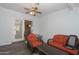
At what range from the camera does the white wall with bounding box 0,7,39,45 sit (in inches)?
76.4

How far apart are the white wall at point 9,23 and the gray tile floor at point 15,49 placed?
103mm

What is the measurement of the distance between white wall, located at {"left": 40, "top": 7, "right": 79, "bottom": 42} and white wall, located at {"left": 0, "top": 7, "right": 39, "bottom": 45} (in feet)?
0.60

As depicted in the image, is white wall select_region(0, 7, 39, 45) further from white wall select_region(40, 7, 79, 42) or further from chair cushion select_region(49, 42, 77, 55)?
chair cushion select_region(49, 42, 77, 55)

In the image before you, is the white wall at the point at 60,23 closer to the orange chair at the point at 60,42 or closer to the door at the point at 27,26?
the orange chair at the point at 60,42

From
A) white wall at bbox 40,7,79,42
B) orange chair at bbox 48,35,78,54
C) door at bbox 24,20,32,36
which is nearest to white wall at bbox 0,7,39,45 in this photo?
door at bbox 24,20,32,36

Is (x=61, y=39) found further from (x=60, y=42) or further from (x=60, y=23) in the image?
(x=60, y=23)

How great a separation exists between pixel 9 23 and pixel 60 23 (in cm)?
102

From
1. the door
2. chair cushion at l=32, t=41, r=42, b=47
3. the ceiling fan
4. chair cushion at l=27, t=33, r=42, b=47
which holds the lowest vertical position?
chair cushion at l=32, t=41, r=42, b=47

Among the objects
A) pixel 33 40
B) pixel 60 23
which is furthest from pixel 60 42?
pixel 33 40

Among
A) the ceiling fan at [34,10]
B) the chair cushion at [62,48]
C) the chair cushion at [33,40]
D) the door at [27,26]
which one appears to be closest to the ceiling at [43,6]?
the ceiling fan at [34,10]

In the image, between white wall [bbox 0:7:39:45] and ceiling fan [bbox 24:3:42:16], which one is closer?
ceiling fan [bbox 24:3:42:16]

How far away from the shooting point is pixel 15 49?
1.91m

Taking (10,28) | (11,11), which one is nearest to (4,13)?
(11,11)

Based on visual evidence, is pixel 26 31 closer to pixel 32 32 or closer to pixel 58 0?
pixel 32 32
